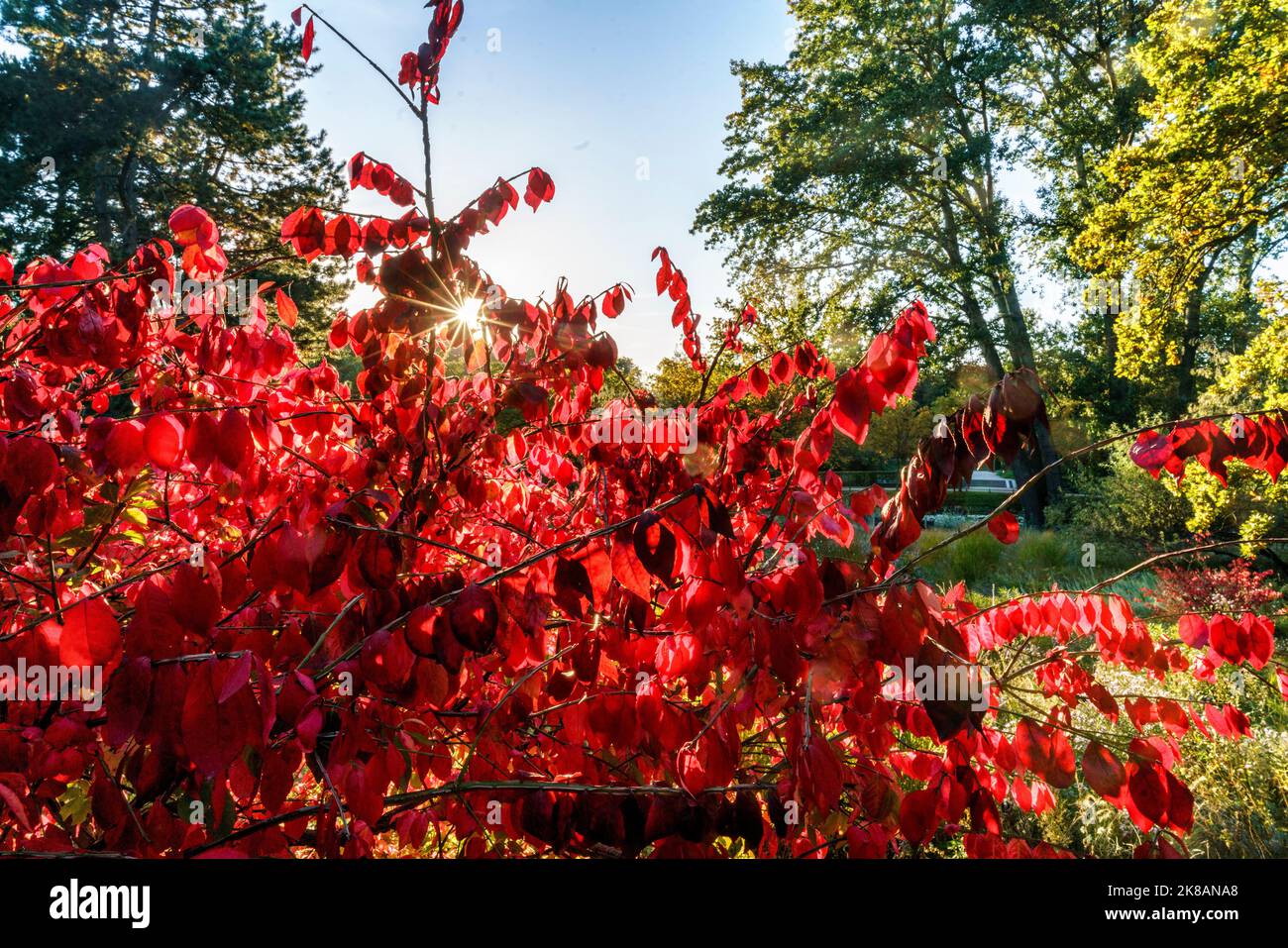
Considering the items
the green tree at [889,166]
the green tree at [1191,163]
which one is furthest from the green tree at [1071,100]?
the green tree at [1191,163]

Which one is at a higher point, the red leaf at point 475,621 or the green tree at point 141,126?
the green tree at point 141,126

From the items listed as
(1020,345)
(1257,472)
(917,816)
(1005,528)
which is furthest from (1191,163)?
(917,816)

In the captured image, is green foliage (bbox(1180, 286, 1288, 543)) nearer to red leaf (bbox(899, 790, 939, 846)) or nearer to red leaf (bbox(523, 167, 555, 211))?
red leaf (bbox(899, 790, 939, 846))

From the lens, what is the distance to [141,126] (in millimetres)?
14547

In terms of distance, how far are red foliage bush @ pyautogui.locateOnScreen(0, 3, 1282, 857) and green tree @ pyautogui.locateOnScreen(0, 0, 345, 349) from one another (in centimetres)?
1327

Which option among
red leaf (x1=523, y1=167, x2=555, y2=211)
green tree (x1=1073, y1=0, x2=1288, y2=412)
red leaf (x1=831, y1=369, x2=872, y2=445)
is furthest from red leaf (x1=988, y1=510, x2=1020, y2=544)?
green tree (x1=1073, y1=0, x2=1288, y2=412)

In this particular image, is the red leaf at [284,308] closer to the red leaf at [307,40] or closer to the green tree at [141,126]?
the red leaf at [307,40]

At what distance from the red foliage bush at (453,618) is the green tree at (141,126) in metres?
13.3

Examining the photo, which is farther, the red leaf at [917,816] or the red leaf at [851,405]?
the red leaf at [851,405]

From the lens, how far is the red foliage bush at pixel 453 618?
1.38m

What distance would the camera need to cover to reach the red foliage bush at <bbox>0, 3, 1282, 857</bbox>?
138cm

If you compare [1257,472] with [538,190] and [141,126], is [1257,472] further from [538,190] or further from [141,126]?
[141,126]

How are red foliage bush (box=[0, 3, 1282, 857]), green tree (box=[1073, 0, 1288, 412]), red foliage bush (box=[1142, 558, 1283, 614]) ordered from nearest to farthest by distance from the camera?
1. red foliage bush (box=[0, 3, 1282, 857])
2. red foliage bush (box=[1142, 558, 1283, 614])
3. green tree (box=[1073, 0, 1288, 412])
